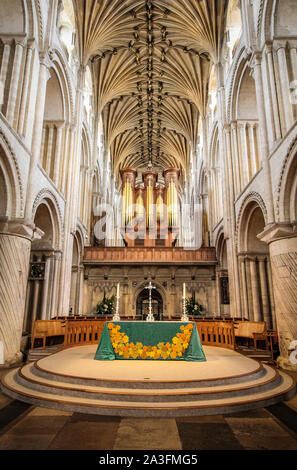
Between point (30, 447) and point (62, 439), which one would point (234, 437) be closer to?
point (62, 439)

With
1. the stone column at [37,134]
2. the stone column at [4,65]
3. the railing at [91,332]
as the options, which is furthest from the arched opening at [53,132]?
the railing at [91,332]

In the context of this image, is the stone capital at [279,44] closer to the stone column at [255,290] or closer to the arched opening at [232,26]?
the arched opening at [232,26]

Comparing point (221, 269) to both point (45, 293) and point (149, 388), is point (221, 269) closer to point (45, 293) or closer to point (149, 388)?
point (45, 293)

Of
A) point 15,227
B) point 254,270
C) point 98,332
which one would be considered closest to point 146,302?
point 254,270

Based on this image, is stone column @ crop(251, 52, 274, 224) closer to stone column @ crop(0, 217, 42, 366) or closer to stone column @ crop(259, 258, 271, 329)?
stone column @ crop(259, 258, 271, 329)

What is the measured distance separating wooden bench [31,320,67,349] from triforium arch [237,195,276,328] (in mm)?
6098

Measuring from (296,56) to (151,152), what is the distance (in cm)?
2105

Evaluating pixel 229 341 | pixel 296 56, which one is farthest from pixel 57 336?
pixel 296 56

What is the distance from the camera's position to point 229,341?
23.5ft

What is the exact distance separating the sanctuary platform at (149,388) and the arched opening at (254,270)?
5.43m

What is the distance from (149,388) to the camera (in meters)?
3.83

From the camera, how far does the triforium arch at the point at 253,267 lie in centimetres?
995

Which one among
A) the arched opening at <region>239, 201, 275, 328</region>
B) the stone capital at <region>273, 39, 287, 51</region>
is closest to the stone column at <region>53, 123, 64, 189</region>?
the arched opening at <region>239, 201, 275, 328</region>

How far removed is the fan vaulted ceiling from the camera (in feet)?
45.2
